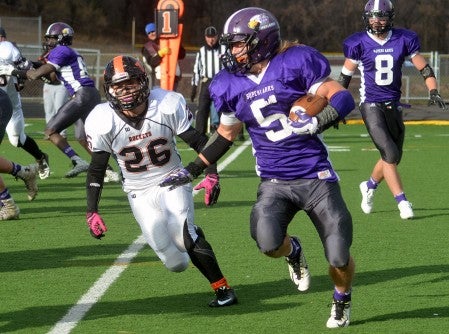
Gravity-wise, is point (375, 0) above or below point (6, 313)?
above

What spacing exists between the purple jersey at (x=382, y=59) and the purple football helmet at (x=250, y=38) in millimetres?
4110

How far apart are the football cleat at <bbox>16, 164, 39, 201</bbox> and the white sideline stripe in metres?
1.90

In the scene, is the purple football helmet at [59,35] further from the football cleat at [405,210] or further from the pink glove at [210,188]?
the pink glove at [210,188]

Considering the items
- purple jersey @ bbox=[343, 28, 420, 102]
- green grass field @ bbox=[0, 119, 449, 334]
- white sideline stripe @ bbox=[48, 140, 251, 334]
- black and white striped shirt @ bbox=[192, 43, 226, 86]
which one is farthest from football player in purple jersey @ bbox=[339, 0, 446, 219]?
black and white striped shirt @ bbox=[192, 43, 226, 86]

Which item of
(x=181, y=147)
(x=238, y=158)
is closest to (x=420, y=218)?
(x=238, y=158)

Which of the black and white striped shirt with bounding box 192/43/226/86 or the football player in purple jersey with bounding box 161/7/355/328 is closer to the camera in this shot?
the football player in purple jersey with bounding box 161/7/355/328

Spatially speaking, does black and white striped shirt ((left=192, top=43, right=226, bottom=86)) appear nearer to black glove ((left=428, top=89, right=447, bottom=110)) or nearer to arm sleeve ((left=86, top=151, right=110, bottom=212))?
black glove ((left=428, top=89, right=447, bottom=110))

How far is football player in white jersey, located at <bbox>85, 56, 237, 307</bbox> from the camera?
6859 millimetres

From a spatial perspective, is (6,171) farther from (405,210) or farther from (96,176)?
(96,176)

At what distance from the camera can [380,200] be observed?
1188 cm

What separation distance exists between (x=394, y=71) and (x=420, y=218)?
4.14 ft

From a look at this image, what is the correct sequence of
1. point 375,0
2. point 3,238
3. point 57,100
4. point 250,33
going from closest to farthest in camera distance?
point 250,33 → point 3,238 → point 375,0 → point 57,100

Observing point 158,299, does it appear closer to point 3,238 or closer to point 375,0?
point 3,238

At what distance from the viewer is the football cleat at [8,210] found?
10370 mm
